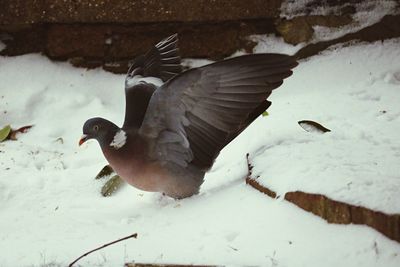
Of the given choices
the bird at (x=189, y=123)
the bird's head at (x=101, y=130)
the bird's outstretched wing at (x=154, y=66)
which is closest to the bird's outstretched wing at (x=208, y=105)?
the bird at (x=189, y=123)

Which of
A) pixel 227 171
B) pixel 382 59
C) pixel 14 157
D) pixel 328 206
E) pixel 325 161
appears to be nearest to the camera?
pixel 328 206

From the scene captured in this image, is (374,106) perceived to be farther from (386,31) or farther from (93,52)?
(93,52)

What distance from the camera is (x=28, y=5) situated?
447cm

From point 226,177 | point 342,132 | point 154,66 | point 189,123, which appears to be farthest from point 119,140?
point 342,132

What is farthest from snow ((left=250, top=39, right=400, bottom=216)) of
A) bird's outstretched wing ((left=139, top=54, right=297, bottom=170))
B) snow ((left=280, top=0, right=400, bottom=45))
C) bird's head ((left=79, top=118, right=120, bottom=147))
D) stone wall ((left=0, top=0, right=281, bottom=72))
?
bird's head ((left=79, top=118, right=120, bottom=147))

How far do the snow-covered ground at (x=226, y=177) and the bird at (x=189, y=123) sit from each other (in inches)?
6.1

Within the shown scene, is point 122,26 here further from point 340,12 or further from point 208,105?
point 208,105

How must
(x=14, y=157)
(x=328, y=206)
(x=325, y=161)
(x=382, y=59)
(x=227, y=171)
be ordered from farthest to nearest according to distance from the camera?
(x=382, y=59) → (x=14, y=157) → (x=227, y=171) → (x=325, y=161) → (x=328, y=206)

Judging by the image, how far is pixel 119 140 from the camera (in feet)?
9.80

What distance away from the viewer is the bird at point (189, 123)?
111 inches

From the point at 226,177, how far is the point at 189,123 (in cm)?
40

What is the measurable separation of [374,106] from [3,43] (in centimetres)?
257

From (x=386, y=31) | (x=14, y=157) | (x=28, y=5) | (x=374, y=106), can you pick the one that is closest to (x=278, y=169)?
(x=374, y=106)

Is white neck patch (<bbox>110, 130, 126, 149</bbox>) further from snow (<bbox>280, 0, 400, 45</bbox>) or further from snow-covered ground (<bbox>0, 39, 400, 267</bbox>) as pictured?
snow (<bbox>280, 0, 400, 45</bbox>)
